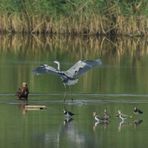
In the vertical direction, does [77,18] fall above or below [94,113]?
above

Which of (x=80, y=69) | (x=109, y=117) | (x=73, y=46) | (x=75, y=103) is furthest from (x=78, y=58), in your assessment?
(x=109, y=117)

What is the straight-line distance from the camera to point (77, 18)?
53.4 m

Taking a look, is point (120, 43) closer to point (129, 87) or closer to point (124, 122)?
point (129, 87)

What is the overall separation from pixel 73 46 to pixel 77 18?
6735 mm

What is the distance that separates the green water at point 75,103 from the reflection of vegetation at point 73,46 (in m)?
1.68

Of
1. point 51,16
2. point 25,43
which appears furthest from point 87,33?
point 25,43

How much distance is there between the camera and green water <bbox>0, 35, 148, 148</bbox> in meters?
19.1

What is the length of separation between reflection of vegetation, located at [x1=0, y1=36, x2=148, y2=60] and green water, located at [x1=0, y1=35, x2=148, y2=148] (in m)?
1.68

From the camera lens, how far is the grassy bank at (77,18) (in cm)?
5284

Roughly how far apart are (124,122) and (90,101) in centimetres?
338

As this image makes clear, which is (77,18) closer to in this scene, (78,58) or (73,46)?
(73,46)

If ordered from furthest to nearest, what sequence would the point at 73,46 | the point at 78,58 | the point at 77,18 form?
the point at 77,18 < the point at 73,46 < the point at 78,58

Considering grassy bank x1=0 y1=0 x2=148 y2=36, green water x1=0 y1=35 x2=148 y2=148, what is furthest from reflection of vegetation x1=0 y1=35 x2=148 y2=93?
grassy bank x1=0 y1=0 x2=148 y2=36

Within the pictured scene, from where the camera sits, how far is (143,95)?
26312mm
